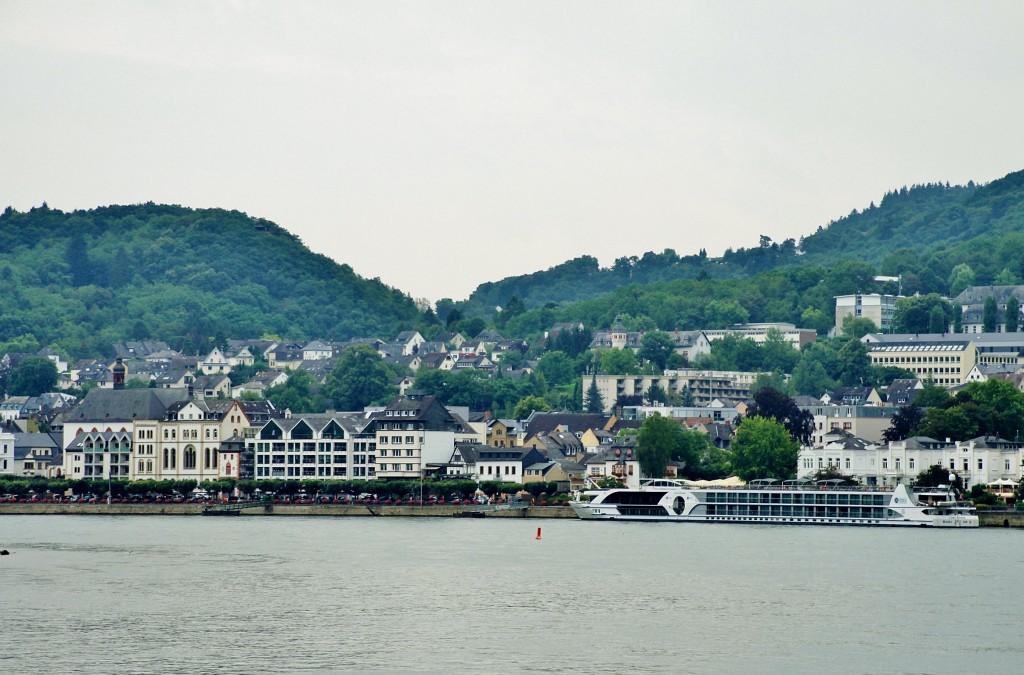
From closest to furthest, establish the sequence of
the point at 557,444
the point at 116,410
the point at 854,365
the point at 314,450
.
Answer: the point at 314,450 → the point at 557,444 → the point at 116,410 → the point at 854,365

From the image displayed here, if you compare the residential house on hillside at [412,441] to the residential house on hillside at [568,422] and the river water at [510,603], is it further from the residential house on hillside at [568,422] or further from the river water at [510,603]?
the river water at [510,603]

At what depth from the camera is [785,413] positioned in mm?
152500

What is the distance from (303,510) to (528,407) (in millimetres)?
58307

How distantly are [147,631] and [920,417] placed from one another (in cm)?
9418

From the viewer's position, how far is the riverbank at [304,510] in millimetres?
119188

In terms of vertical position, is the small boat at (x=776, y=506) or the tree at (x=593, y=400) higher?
the tree at (x=593, y=400)

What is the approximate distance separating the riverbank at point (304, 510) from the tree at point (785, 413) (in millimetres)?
36321

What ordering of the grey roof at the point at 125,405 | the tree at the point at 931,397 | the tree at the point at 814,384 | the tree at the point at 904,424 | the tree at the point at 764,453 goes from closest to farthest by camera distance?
the tree at the point at 764,453 < the tree at the point at 904,424 < the grey roof at the point at 125,405 < the tree at the point at 931,397 < the tree at the point at 814,384

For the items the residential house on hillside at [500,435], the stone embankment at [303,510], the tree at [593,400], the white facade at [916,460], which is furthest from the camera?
the tree at [593,400]

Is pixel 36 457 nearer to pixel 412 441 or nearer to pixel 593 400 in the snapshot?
pixel 412 441

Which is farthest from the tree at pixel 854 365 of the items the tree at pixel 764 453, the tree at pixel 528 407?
the tree at pixel 764 453

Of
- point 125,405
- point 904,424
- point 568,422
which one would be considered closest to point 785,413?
point 904,424

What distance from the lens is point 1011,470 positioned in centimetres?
12331

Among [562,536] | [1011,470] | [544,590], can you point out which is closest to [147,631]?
[544,590]
